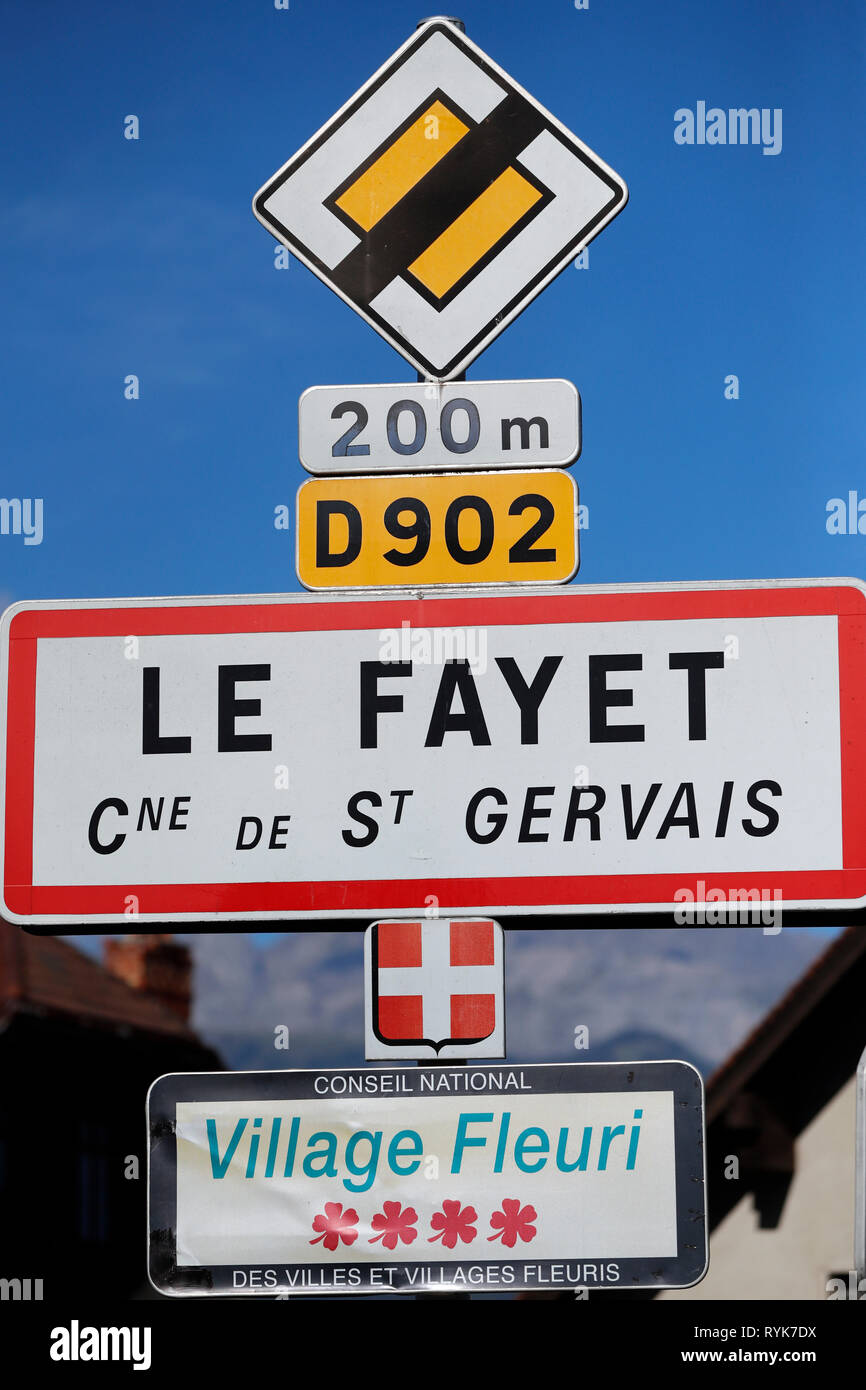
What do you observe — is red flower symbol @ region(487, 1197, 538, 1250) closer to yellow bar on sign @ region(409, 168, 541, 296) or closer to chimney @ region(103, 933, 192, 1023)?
yellow bar on sign @ region(409, 168, 541, 296)

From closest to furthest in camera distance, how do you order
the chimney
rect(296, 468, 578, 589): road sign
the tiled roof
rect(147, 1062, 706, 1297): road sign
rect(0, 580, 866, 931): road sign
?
1. rect(147, 1062, 706, 1297): road sign
2. rect(0, 580, 866, 931): road sign
3. rect(296, 468, 578, 589): road sign
4. the tiled roof
5. the chimney

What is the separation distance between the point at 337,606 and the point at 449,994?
717 millimetres

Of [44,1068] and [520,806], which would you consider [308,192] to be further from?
[44,1068]

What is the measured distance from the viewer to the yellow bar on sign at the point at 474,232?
2.90m

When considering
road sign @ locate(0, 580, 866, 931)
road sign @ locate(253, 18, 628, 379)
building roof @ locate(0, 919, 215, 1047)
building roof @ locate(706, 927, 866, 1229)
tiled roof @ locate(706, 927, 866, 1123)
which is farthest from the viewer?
building roof @ locate(0, 919, 215, 1047)

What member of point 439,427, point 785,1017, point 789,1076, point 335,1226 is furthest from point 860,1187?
point 785,1017

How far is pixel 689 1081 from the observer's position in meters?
2.49

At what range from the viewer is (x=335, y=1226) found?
2496mm

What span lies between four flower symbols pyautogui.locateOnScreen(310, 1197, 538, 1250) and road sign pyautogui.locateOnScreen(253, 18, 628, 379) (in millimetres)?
1471

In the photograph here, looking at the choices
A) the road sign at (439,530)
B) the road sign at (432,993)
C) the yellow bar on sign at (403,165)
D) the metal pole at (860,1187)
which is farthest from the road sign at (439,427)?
the metal pole at (860,1187)

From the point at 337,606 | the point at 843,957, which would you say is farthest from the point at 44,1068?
the point at 337,606

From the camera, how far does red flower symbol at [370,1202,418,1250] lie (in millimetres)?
2479

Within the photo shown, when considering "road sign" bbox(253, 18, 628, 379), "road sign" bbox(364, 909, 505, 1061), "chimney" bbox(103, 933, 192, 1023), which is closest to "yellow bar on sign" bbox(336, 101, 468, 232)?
"road sign" bbox(253, 18, 628, 379)
